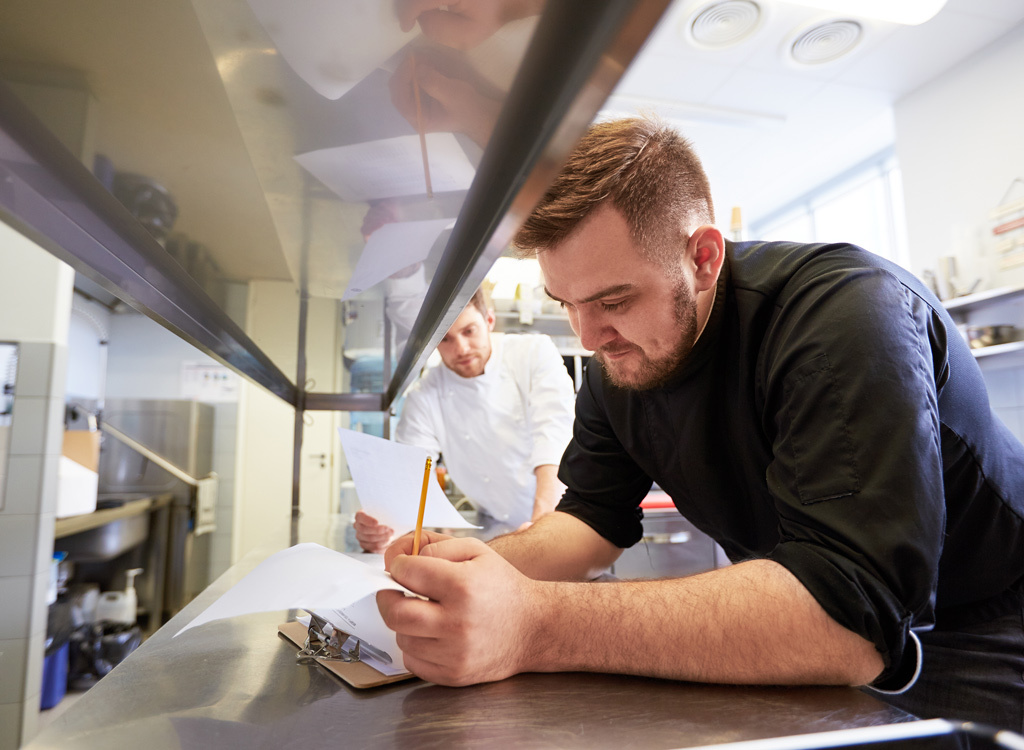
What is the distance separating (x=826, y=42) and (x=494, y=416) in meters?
2.07

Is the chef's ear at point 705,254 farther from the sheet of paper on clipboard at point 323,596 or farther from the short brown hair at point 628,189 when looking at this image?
the sheet of paper on clipboard at point 323,596

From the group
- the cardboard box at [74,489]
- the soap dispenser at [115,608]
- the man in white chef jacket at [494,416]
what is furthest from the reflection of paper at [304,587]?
the soap dispenser at [115,608]

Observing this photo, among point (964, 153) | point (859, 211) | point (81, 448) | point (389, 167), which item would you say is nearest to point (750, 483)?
point (389, 167)

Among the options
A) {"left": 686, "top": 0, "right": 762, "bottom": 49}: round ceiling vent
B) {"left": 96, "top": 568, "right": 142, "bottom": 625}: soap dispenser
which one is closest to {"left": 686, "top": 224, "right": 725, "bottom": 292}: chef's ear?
{"left": 686, "top": 0, "right": 762, "bottom": 49}: round ceiling vent

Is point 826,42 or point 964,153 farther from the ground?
point 826,42

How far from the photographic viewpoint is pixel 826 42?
2.58 m

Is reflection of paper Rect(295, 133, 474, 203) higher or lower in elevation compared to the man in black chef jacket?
higher

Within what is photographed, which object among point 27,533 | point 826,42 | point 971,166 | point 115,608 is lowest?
point 115,608

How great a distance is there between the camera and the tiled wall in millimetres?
2129

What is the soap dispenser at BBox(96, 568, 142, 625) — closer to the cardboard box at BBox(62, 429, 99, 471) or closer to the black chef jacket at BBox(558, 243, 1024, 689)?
the cardboard box at BBox(62, 429, 99, 471)

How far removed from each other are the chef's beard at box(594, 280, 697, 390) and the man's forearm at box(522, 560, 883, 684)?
35 centimetres

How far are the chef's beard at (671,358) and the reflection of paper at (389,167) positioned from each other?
1.61ft

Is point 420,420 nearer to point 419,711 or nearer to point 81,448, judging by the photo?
point 419,711

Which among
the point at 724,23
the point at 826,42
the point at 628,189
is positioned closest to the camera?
the point at 628,189
